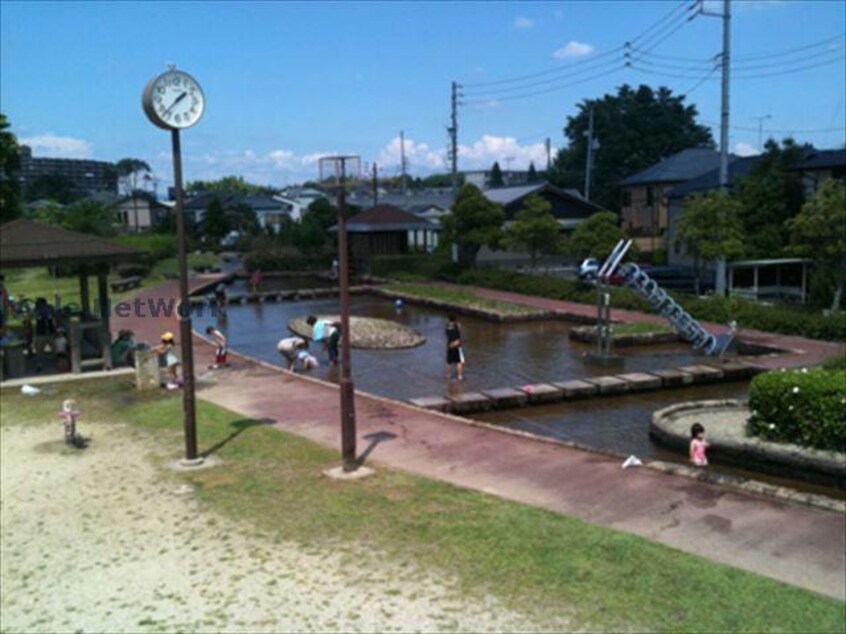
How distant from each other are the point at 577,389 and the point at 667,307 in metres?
7.92

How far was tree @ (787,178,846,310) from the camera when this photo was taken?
22.8 meters

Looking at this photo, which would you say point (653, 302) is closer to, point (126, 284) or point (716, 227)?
point (716, 227)

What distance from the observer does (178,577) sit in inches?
304

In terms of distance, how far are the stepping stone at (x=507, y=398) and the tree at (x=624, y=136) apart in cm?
5435

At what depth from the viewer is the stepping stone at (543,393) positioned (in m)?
17.1

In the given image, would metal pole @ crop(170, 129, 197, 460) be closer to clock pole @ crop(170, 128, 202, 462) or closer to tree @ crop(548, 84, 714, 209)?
clock pole @ crop(170, 128, 202, 462)

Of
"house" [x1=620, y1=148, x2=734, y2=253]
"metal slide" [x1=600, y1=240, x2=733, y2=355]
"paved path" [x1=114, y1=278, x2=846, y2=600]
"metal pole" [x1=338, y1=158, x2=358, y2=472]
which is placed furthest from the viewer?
"house" [x1=620, y1=148, x2=734, y2=253]

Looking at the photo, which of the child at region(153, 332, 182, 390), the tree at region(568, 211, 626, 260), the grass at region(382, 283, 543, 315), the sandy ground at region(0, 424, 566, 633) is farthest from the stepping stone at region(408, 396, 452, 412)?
the tree at region(568, 211, 626, 260)

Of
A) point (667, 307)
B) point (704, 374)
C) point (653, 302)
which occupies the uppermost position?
point (653, 302)

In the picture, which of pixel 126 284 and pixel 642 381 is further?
pixel 126 284

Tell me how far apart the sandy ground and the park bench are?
30148mm

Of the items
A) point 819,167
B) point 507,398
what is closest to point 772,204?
point 819,167

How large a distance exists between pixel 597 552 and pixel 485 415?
832 cm

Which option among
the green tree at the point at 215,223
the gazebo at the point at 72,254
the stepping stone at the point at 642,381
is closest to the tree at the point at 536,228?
the stepping stone at the point at 642,381
